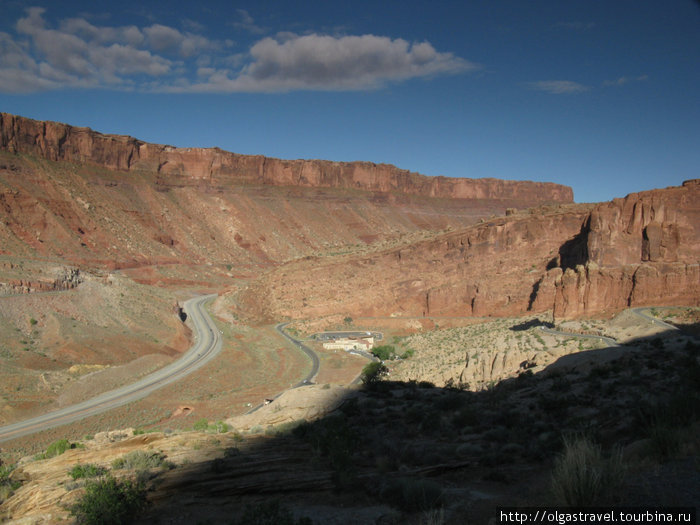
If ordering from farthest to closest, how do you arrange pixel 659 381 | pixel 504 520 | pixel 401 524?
1. pixel 659 381
2. pixel 401 524
3. pixel 504 520

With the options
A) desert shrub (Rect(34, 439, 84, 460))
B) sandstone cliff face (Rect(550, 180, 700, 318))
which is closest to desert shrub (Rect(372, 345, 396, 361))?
sandstone cliff face (Rect(550, 180, 700, 318))

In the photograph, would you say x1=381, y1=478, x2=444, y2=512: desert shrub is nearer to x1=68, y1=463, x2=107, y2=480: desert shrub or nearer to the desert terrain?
the desert terrain

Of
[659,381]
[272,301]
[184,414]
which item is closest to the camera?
[659,381]

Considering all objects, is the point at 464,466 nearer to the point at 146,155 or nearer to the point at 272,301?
the point at 272,301

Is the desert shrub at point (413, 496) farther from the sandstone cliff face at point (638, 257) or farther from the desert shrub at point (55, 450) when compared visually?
Answer: the sandstone cliff face at point (638, 257)

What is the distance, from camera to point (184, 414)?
24.5m

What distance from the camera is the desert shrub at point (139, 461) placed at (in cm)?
991

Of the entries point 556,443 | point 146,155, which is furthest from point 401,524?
point 146,155

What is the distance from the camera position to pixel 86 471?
9.57 m

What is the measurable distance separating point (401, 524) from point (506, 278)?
34.5m

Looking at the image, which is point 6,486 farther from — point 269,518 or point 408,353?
point 408,353

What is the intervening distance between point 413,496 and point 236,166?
116602 mm

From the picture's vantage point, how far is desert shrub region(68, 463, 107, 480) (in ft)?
30.8

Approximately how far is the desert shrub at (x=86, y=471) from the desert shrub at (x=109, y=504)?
1272 millimetres
